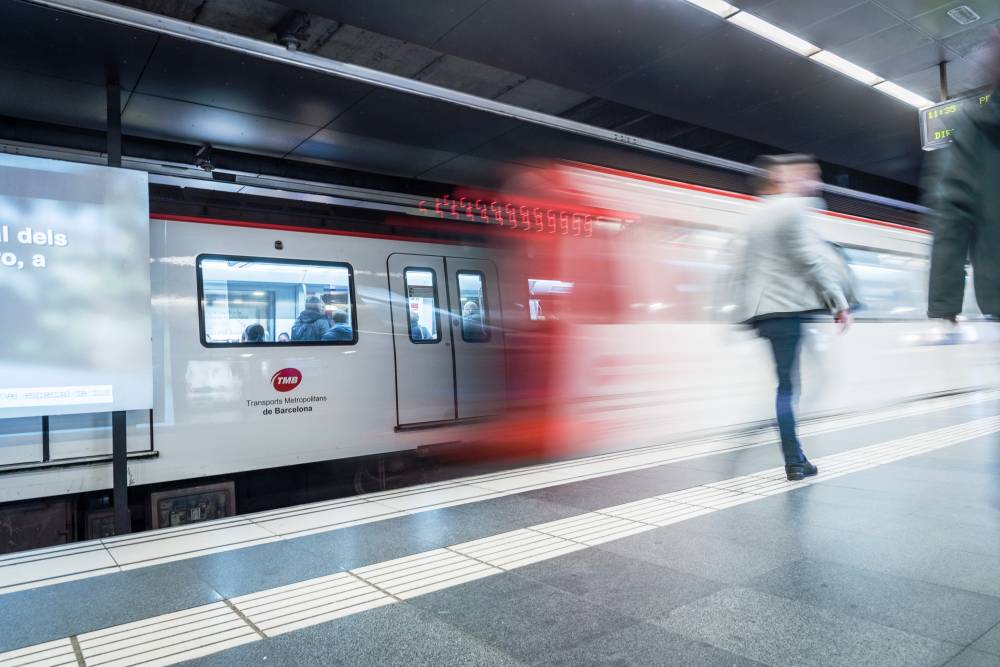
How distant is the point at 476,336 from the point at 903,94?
19.7 ft

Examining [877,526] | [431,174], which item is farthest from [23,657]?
[431,174]

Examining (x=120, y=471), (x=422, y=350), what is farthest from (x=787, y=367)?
(x=120, y=471)

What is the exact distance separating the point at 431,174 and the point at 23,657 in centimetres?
863

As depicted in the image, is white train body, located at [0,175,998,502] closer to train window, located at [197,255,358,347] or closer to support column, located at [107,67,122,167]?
train window, located at [197,255,358,347]

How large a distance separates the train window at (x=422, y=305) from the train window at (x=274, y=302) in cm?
61

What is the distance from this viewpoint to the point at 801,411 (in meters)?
7.63

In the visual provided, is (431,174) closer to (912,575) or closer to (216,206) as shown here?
(216,206)

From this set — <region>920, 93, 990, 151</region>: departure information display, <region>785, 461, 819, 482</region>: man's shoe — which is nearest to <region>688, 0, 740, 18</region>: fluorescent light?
<region>920, 93, 990, 151</region>: departure information display

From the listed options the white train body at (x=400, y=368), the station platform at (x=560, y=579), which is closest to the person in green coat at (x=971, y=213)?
the station platform at (x=560, y=579)

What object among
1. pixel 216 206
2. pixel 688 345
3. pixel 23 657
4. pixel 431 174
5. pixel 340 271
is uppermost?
pixel 431 174

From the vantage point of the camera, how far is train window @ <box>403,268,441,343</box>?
6566mm

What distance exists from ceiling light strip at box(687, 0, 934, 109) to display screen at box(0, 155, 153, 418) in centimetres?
464

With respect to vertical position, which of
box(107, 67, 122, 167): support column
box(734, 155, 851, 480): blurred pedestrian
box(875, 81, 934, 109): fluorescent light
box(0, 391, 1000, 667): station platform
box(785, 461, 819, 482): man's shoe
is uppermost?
box(875, 81, 934, 109): fluorescent light

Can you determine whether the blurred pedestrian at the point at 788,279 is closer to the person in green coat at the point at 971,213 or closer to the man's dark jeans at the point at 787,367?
the man's dark jeans at the point at 787,367
